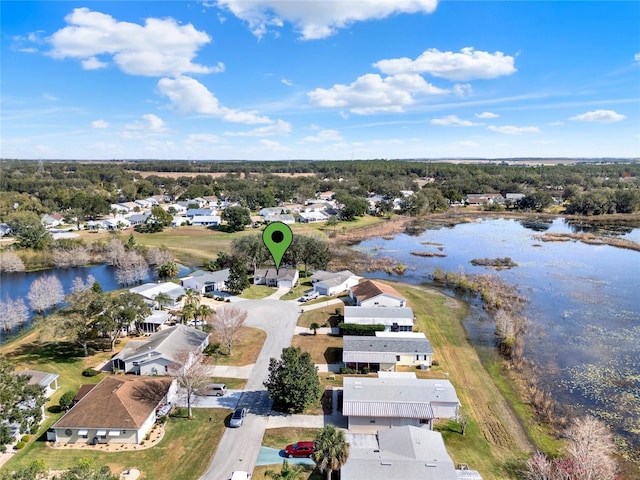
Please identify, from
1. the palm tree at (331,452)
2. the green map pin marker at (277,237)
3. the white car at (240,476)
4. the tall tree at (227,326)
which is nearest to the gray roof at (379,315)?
the tall tree at (227,326)

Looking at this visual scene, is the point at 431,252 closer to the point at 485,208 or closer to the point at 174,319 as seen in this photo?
the point at 174,319

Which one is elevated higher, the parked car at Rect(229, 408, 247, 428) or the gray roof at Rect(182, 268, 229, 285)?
the gray roof at Rect(182, 268, 229, 285)

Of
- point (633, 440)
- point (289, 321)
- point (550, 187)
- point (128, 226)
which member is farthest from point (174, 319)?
point (550, 187)

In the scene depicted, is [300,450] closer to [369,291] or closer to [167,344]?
[167,344]

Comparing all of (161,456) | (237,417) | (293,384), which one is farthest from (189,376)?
(293,384)

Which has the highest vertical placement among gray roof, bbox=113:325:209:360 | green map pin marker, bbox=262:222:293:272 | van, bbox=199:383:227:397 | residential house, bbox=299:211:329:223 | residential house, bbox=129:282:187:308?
green map pin marker, bbox=262:222:293:272

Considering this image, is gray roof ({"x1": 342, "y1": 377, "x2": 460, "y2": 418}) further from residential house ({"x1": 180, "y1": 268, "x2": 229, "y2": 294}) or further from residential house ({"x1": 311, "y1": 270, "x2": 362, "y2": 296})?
residential house ({"x1": 180, "y1": 268, "x2": 229, "y2": 294})

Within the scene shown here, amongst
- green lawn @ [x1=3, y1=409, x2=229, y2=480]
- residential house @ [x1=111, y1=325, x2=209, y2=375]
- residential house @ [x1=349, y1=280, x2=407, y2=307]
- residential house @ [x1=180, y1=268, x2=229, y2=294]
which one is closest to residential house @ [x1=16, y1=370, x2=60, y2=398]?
residential house @ [x1=111, y1=325, x2=209, y2=375]
